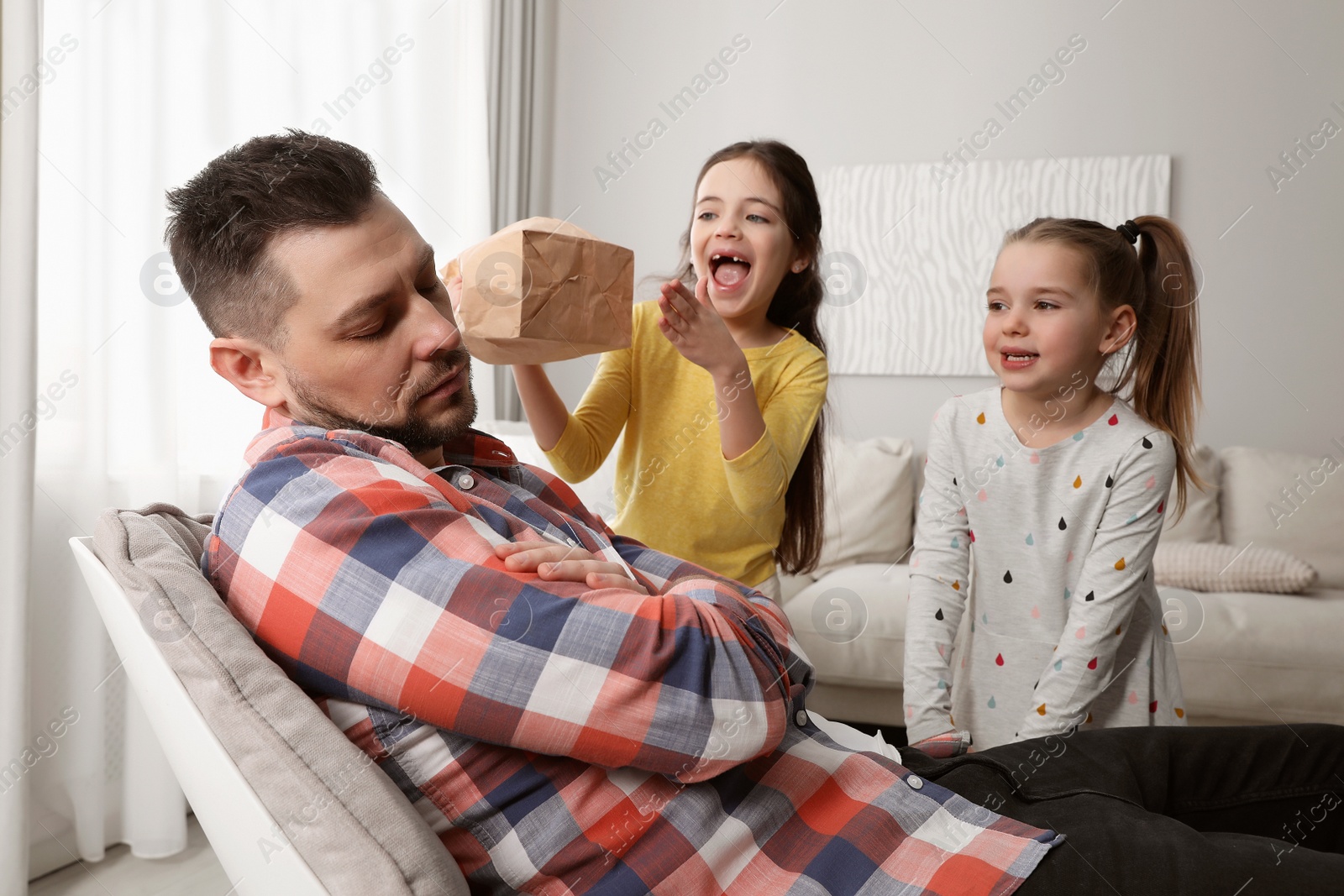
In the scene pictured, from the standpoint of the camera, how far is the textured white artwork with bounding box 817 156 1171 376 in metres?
3.14

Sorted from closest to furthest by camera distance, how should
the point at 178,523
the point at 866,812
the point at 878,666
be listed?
the point at 866,812 → the point at 178,523 → the point at 878,666

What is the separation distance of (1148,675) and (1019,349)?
20.5 inches

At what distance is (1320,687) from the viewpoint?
2158 millimetres

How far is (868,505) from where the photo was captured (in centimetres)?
288

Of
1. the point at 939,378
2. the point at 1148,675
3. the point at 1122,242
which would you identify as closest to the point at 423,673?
the point at 1148,675

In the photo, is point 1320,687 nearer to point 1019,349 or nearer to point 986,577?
point 986,577

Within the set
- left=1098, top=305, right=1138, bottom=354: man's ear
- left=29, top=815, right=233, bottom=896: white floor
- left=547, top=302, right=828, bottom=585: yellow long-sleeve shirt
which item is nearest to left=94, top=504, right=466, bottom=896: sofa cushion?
left=547, top=302, right=828, bottom=585: yellow long-sleeve shirt

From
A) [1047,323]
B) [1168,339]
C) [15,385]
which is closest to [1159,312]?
[1168,339]

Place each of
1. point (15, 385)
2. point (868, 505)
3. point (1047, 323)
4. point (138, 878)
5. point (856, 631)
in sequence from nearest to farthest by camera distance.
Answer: point (1047, 323), point (15, 385), point (138, 878), point (856, 631), point (868, 505)

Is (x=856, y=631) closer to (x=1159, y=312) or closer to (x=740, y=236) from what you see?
(x=1159, y=312)

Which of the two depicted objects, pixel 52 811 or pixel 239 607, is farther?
pixel 52 811

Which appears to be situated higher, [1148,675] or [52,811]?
[1148,675]

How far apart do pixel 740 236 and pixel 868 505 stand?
5.33 ft

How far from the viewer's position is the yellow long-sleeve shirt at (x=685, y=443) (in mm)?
1398
